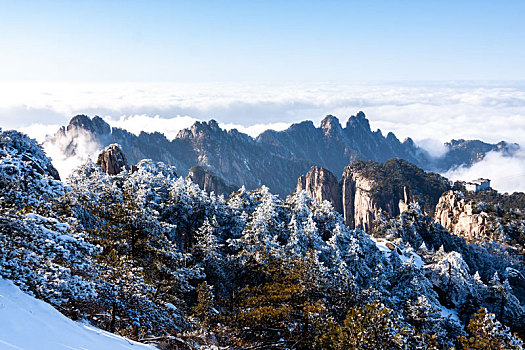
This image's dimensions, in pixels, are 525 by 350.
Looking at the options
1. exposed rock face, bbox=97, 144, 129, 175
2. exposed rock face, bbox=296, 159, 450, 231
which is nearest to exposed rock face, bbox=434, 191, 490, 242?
exposed rock face, bbox=296, 159, 450, 231

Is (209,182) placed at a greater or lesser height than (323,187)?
greater

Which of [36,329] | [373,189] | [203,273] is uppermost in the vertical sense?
[36,329]

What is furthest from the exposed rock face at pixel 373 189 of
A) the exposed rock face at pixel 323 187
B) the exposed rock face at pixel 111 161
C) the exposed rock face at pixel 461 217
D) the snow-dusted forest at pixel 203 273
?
the exposed rock face at pixel 111 161

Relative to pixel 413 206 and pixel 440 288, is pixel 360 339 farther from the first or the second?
pixel 413 206

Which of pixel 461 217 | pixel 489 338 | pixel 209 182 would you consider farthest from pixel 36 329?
pixel 209 182

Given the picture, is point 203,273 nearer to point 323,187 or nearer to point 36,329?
point 36,329

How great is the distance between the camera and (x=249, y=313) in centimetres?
2178

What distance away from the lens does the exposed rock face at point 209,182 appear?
18150 cm

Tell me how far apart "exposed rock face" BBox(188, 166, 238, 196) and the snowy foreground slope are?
544 ft

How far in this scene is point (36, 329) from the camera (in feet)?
A: 37.6

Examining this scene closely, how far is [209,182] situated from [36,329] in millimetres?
172964

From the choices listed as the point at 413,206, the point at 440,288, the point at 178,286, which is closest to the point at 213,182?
the point at 413,206

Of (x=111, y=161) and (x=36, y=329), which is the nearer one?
(x=36, y=329)

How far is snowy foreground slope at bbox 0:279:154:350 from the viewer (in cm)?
1077
